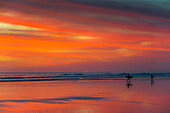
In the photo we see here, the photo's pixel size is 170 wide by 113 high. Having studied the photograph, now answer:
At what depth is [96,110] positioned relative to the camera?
47.6 feet

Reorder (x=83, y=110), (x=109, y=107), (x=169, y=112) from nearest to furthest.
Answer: (x=169, y=112) < (x=83, y=110) < (x=109, y=107)

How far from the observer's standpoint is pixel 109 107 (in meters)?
15.5

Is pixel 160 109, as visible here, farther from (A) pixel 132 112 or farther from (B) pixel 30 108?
(B) pixel 30 108

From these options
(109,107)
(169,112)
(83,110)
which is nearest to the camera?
(169,112)

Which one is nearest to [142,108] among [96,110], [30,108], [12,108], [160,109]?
[160,109]

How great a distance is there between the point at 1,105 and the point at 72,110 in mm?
4645

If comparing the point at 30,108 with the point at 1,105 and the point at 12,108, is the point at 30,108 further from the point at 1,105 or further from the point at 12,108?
the point at 1,105

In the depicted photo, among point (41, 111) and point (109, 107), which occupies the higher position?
point (109, 107)

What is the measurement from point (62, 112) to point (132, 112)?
3.44m

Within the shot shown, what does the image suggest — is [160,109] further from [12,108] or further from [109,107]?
[12,108]

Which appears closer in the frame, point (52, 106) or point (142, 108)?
point (142, 108)

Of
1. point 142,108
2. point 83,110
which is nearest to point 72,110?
point 83,110

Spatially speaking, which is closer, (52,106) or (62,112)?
(62,112)

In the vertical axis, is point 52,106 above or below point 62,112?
above
